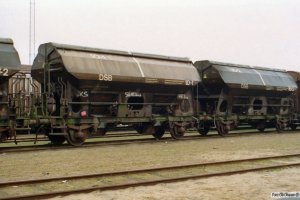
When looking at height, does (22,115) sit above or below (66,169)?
above

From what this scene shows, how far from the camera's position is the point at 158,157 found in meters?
12.6

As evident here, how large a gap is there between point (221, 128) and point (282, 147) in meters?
5.88

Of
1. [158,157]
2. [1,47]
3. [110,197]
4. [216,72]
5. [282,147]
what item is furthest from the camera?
[216,72]

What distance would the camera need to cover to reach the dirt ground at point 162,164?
739 centimetres

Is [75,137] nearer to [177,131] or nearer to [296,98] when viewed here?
[177,131]

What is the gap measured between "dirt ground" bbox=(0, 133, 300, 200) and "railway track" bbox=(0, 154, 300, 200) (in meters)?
0.20

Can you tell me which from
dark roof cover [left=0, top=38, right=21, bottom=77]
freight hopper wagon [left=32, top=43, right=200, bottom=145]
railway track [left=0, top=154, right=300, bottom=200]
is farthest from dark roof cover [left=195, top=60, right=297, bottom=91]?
dark roof cover [left=0, top=38, right=21, bottom=77]

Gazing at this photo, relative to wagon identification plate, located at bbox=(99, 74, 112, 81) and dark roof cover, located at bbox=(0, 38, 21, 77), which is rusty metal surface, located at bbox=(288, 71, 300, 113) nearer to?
wagon identification plate, located at bbox=(99, 74, 112, 81)

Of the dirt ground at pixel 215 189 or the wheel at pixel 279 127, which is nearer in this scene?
the dirt ground at pixel 215 189

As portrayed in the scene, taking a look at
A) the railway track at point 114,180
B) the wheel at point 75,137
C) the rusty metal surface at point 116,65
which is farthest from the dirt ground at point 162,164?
the rusty metal surface at point 116,65

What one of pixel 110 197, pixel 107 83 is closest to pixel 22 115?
pixel 107 83

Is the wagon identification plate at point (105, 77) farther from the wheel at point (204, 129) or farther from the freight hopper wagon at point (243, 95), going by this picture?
the wheel at point (204, 129)

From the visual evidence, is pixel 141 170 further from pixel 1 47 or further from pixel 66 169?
pixel 1 47

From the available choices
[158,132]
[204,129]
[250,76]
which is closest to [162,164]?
[158,132]
